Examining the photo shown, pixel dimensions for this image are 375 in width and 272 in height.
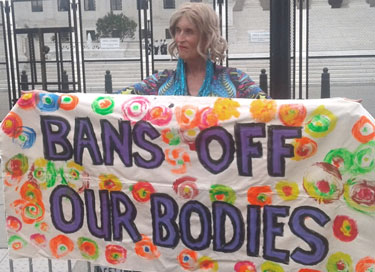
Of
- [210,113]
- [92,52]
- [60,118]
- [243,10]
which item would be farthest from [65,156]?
[92,52]

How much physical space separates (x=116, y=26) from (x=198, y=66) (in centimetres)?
679

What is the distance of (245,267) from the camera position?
2.77 metres

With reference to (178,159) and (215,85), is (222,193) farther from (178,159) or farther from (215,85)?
(215,85)

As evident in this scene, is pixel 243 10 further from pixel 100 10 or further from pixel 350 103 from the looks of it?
pixel 350 103

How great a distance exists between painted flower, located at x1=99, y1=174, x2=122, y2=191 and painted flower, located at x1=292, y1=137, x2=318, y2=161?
925 millimetres

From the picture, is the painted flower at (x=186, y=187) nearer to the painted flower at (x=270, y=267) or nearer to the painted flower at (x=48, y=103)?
the painted flower at (x=270, y=267)

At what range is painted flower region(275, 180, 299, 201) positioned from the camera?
104 inches

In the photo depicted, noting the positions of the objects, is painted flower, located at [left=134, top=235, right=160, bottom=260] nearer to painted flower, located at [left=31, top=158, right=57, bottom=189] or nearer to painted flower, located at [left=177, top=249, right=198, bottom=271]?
painted flower, located at [left=177, top=249, right=198, bottom=271]

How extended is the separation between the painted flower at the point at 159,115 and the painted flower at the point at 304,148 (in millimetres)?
635

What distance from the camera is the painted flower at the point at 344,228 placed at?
8.44 ft

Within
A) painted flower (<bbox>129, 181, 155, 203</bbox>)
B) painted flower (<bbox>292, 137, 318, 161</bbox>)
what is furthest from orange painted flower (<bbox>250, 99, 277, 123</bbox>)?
painted flower (<bbox>129, 181, 155, 203</bbox>)

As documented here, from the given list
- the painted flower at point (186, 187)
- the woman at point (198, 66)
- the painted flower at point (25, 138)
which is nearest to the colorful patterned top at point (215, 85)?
the woman at point (198, 66)

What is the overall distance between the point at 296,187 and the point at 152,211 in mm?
746

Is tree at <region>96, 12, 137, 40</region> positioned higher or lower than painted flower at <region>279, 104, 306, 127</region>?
higher
